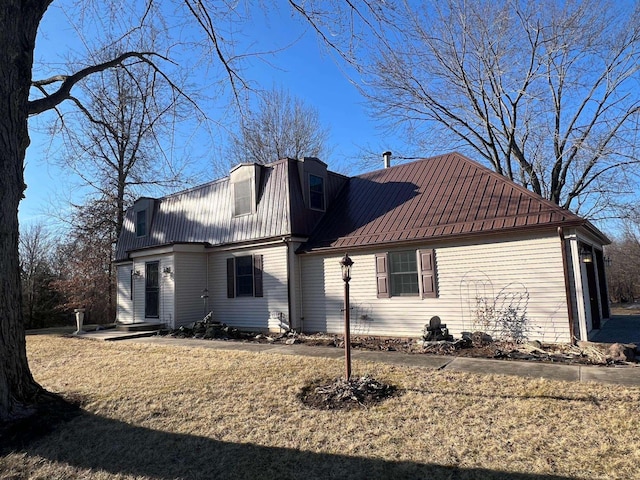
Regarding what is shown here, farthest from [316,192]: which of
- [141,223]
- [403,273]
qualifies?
[141,223]

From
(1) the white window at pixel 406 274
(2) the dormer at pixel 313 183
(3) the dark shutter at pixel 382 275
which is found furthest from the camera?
(2) the dormer at pixel 313 183

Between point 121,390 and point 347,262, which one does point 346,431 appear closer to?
point 347,262

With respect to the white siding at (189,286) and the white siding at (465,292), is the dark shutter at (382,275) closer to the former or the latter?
the white siding at (465,292)

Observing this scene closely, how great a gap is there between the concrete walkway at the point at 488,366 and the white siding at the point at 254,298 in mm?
3036

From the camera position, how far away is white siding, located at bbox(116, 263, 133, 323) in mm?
16781

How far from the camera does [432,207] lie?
10.7 metres

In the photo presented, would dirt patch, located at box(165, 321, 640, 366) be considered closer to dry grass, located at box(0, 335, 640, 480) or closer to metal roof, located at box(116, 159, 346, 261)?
dry grass, located at box(0, 335, 640, 480)

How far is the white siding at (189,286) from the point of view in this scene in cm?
1369

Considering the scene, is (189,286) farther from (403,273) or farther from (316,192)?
(403,273)

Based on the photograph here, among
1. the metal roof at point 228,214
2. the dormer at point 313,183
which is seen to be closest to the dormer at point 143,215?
the metal roof at point 228,214

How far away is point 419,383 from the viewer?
5.68m

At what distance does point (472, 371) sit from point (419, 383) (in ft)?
3.76

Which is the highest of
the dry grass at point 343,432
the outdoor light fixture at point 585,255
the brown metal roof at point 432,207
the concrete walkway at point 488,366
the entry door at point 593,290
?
the brown metal roof at point 432,207

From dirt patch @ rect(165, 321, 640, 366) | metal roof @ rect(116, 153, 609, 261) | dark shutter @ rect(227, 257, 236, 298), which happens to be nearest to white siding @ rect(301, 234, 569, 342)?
dirt patch @ rect(165, 321, 640, 366)
